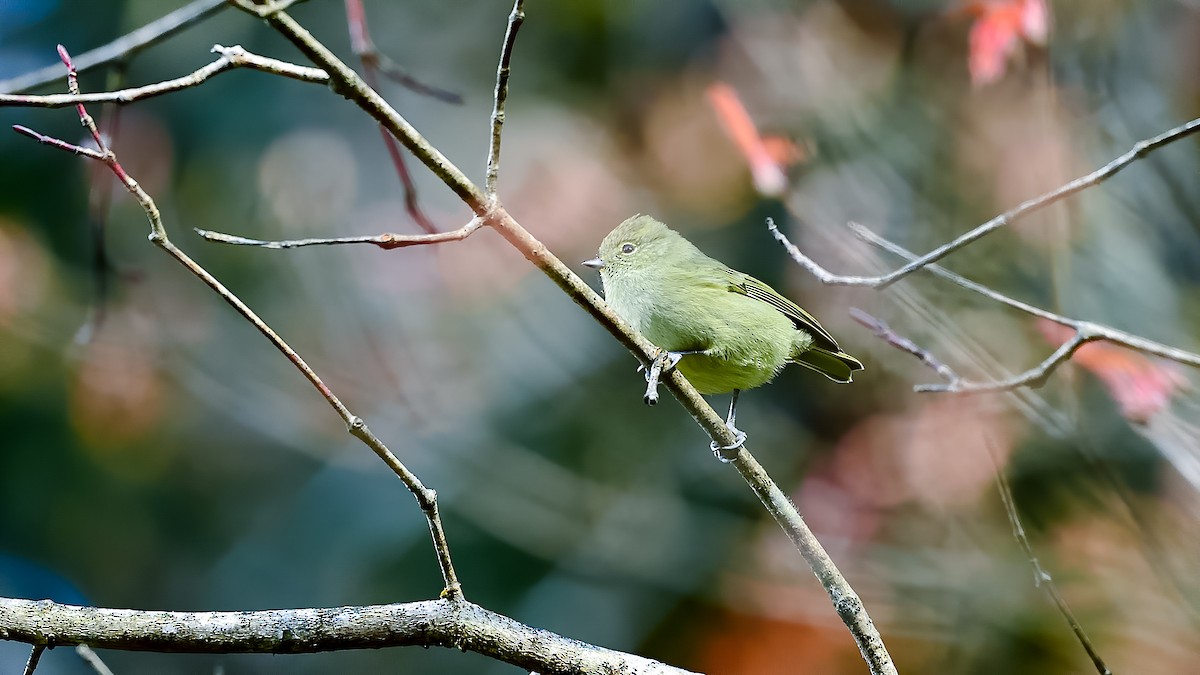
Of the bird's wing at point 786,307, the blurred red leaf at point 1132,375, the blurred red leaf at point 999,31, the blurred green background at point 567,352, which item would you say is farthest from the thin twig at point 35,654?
the blurred red leaf at point 999,31

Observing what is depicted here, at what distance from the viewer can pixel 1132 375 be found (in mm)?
4289

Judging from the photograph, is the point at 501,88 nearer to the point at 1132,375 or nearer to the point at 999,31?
the point at 1132,375

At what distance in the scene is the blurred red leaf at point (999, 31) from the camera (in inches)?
203

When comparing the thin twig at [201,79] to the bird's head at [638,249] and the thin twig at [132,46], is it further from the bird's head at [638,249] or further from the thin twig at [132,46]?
the bird's head at [638,249]

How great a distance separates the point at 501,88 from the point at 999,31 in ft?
16.4

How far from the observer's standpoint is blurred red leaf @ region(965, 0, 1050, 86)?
5.17 meters

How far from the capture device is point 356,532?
8.02m

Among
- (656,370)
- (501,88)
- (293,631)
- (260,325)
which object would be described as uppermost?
(501,88)

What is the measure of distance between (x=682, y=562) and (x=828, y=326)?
6.92ft

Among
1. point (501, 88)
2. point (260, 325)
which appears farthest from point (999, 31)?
point (260, 325)

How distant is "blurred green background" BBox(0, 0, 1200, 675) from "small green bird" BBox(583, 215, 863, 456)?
211 centimetres

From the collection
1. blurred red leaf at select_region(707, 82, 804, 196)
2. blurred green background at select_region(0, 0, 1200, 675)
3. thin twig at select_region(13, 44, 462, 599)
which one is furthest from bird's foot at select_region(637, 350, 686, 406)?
blurred green background at select_region(0, 0, 1200, 675)

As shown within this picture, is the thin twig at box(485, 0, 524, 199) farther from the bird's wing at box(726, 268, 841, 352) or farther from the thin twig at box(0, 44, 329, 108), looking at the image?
the bird's wing at box(726, 268, 841, 352)

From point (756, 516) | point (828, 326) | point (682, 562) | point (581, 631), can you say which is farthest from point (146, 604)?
point (828, 326)
